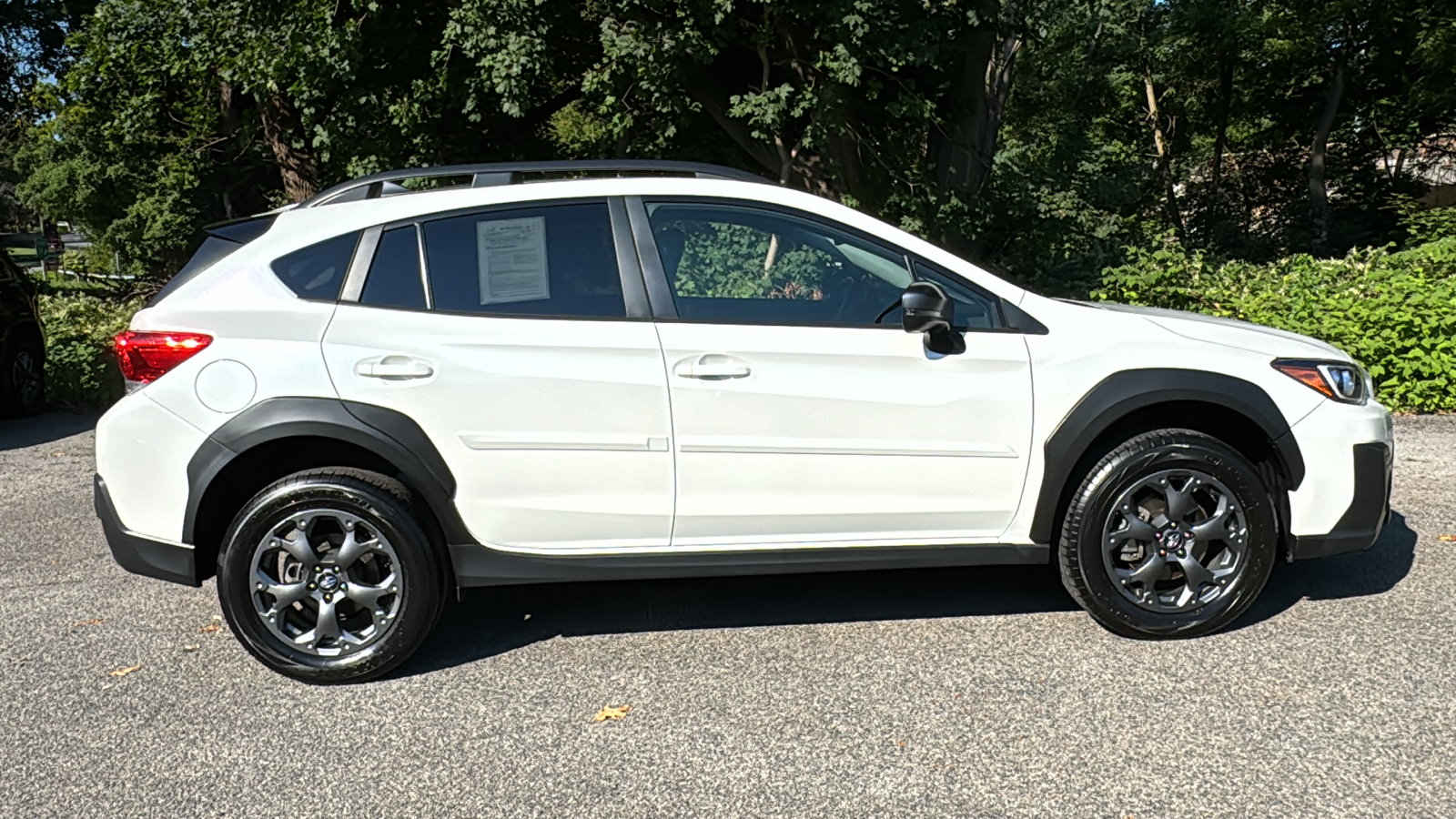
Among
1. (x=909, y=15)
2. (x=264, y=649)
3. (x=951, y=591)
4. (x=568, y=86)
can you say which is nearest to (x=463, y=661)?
(x=264, y=649)

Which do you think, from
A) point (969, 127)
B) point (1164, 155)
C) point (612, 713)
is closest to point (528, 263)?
point (612, 713)

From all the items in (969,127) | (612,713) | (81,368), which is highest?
(969,127)

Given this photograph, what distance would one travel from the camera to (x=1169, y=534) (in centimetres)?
440

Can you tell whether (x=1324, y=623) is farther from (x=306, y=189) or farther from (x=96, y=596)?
(x=306, y=189)

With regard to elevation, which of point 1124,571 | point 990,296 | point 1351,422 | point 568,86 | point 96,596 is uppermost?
point 568,86

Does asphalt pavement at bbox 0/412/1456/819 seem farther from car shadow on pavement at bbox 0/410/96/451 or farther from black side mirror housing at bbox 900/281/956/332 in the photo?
car shadow on pavement at bbox 0/410/96/451

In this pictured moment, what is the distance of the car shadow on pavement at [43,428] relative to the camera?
951 centimetres

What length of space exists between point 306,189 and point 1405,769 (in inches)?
636

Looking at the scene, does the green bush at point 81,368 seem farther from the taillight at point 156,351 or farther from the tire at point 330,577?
the tire at point 330,577

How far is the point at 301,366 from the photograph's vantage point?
4.12 m

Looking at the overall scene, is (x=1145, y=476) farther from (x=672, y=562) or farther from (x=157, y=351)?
(x=157, y=351)

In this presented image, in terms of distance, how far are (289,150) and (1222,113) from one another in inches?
834

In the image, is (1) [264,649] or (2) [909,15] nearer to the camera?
(1) [264,649]

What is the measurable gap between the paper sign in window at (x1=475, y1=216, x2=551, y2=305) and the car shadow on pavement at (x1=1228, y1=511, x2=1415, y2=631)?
2859 millimetres
